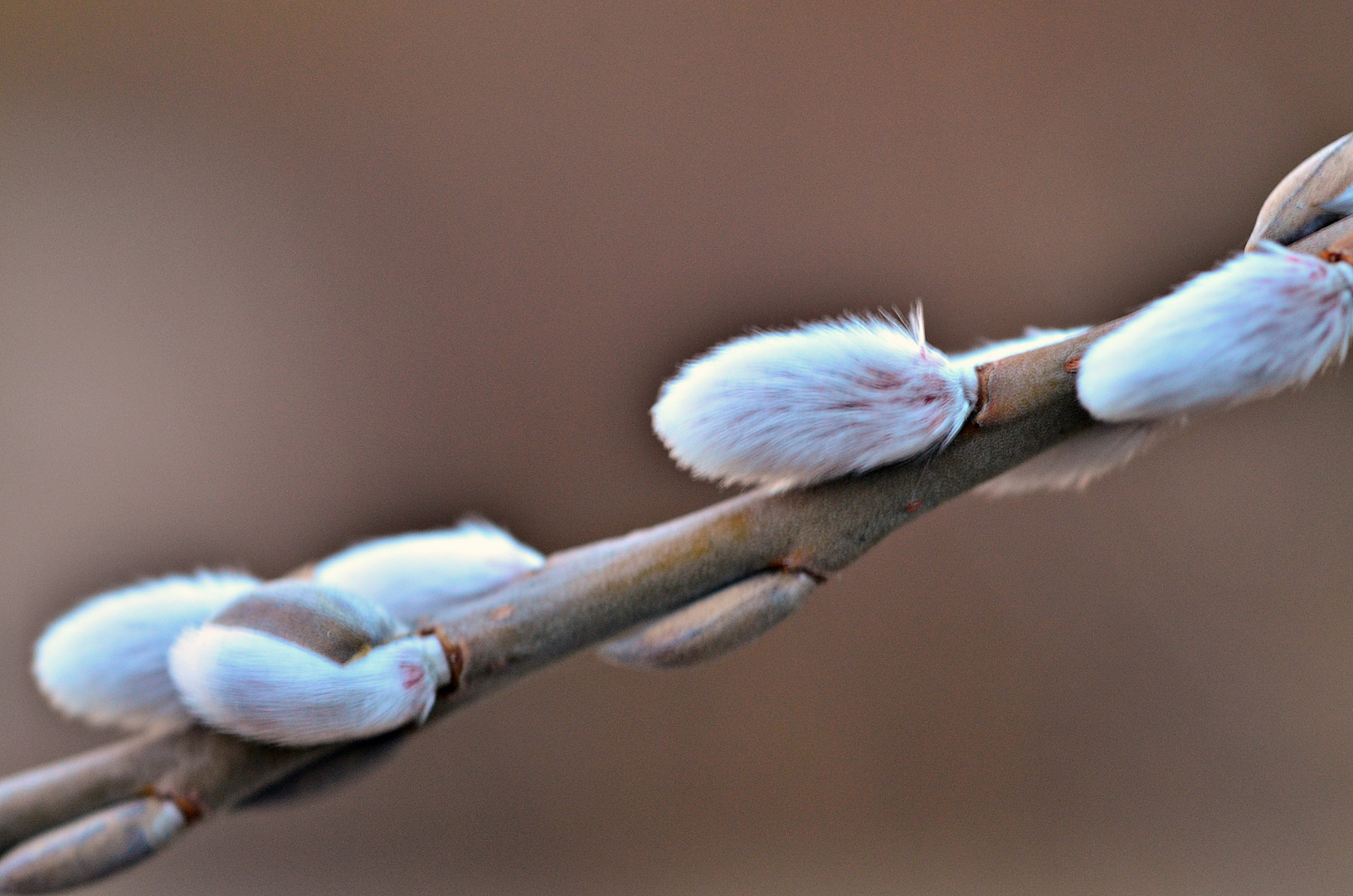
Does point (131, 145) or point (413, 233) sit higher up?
point (131, 145)

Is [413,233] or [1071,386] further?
[413,233]

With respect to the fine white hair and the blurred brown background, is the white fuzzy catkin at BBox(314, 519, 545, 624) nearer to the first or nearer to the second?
the fine white hair

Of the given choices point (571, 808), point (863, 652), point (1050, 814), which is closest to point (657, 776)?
point (571, 808)

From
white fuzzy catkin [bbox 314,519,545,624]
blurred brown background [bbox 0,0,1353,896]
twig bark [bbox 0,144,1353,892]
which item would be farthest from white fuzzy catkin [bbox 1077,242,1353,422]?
blurred brown background [bbox 0,0,1353,896]

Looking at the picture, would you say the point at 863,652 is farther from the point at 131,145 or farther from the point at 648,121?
the point at 131,145

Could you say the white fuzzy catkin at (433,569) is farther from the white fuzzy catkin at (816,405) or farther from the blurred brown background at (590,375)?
the blurred brown background at (590,375)

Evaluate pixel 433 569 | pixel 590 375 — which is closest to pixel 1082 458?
pixel 433 569
